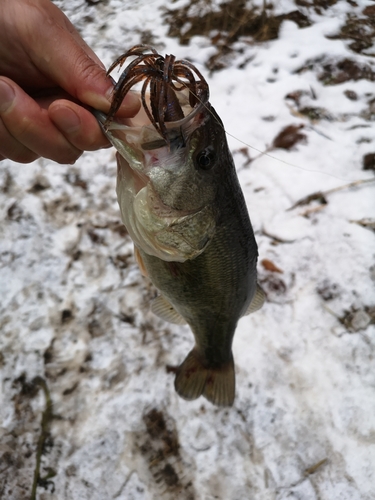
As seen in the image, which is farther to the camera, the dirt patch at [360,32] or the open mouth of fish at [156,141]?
the dirt patch at [360,32]

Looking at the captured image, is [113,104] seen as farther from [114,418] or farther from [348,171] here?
[348,171]

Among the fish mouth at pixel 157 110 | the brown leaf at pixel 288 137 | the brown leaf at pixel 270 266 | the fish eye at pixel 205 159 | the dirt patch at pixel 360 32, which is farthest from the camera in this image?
the dirt patch at pixel 360 32

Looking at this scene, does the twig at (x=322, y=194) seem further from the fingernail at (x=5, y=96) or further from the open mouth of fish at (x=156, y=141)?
the fingernail at (x=5, y=96)

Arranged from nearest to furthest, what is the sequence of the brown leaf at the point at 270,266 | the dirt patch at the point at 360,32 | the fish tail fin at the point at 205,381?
the fish tail fin at the point at 205,381, the brown leaf at the point at 270,266, the dirt patch at the point at 360,32

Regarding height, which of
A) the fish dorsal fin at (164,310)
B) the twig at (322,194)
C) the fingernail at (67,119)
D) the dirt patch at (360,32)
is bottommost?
the twig at (322,194)

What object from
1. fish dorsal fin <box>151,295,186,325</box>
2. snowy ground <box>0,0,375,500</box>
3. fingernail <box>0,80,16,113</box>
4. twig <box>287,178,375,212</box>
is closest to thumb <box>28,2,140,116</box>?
fingernail <box>0,80,16,113</box>

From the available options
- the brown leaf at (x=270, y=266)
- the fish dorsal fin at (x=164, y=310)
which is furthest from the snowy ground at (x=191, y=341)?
the fish dorsal fin at (x=164, y=310)

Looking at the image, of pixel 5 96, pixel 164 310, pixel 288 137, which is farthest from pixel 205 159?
→ pixel 288 137
